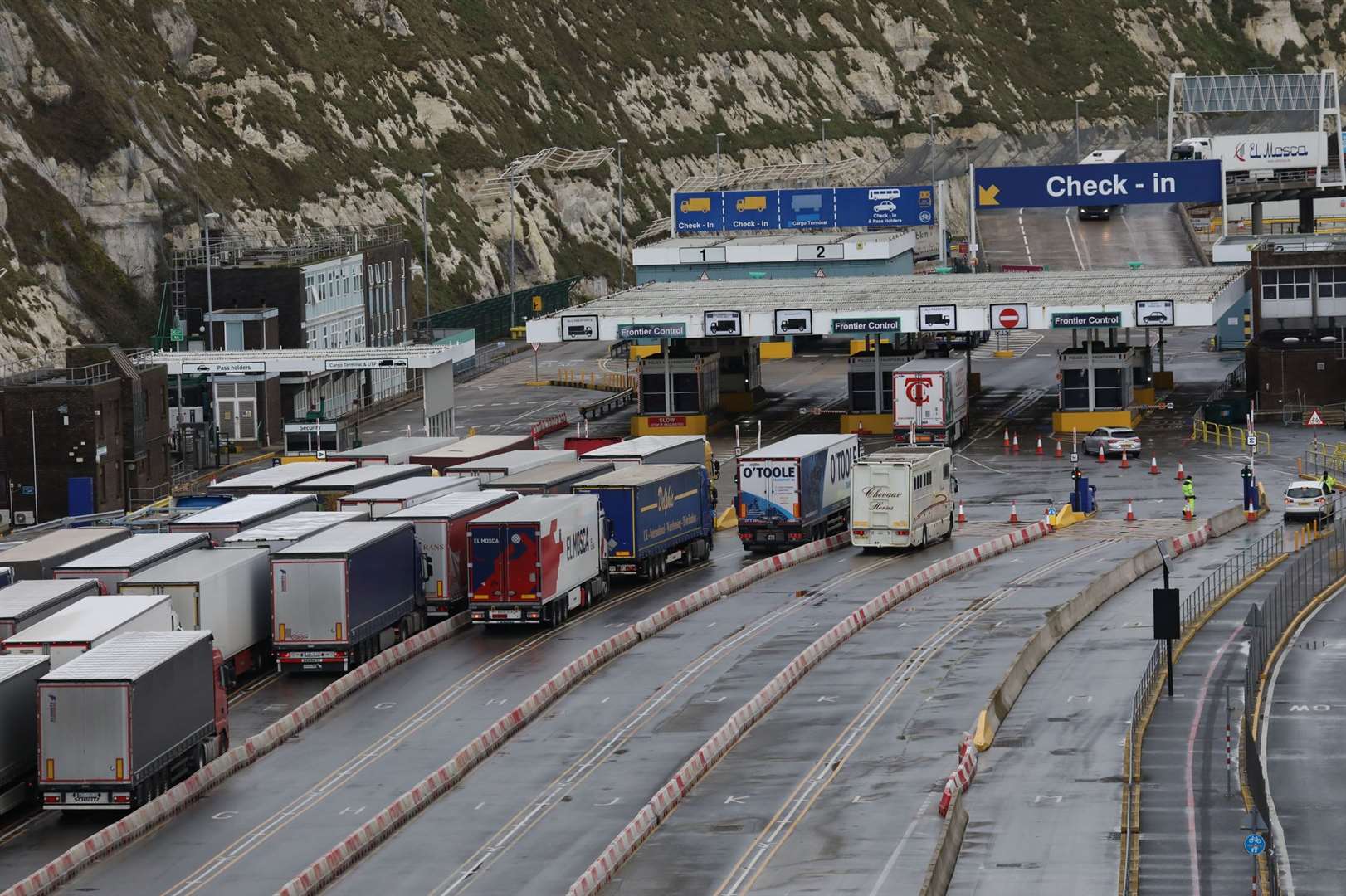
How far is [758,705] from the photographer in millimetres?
52781

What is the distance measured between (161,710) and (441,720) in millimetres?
8161

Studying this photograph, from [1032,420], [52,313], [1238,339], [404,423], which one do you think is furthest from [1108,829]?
[1238,339]

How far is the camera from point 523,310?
498 ft

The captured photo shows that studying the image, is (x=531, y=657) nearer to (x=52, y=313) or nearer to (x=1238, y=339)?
(x=52, y=313)

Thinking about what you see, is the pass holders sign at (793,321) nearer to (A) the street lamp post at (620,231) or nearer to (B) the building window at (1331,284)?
(B) the building window at (1331,284)

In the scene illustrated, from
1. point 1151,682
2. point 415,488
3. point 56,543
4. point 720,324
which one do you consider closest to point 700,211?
point 720,324

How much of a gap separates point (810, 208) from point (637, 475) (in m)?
76.9

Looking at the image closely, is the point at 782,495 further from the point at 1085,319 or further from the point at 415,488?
the point at 1085,319

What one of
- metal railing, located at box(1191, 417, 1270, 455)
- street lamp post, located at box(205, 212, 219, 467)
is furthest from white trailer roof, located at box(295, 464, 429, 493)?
metal railing, located at box(1191, 417, 1270, 455)

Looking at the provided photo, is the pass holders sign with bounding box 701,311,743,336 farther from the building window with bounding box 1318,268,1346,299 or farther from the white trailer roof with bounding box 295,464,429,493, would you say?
the white trailer roof with bounding box 295,464,429,493

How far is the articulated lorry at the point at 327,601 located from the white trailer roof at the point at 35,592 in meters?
4.62

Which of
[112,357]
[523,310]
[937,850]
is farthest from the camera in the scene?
[523,310]

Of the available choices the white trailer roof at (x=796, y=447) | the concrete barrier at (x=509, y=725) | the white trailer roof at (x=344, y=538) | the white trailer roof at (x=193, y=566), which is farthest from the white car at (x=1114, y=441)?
the white trailer roof at (x=193, y=566)

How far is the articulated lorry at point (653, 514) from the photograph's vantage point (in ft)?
226
